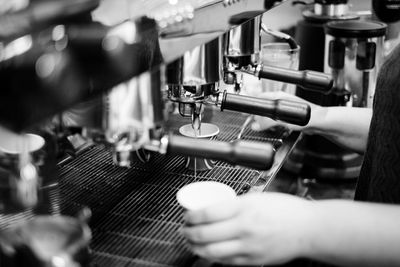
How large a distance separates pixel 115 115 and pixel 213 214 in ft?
0.64

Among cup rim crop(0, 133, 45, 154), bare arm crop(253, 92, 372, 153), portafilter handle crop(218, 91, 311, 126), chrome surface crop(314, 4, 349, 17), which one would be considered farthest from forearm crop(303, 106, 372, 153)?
chrome surface crop(314, 4, 349, 17)

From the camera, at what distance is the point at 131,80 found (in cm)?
69

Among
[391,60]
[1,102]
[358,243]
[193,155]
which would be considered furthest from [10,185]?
[391,60]

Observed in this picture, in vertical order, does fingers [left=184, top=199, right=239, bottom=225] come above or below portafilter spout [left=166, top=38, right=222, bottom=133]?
below

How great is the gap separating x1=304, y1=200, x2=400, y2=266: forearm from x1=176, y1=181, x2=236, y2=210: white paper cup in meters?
0.16

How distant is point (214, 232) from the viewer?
735mm

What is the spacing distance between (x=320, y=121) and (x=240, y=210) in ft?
2.01

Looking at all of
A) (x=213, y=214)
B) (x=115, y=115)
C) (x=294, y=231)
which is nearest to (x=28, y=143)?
(x=115, y=115)

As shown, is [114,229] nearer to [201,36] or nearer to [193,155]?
[193,155]

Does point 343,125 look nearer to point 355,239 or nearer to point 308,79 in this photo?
point 308,79

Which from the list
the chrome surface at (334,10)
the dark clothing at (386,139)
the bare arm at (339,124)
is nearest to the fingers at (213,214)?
the dark clothing at (386,139)

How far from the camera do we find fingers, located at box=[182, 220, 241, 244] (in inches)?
29.0

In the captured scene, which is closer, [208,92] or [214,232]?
[214,232]

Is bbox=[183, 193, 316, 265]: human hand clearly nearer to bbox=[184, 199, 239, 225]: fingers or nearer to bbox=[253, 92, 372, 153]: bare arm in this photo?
bbox=[184, 199, 239, 225]: fingers
